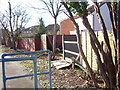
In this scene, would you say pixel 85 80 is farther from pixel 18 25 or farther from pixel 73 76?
pixel 18 25

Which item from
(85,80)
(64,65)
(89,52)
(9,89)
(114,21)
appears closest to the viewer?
(114,21)

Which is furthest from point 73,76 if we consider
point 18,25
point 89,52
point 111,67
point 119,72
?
point 18,25

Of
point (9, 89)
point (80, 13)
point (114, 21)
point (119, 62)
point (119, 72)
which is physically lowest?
point (9, 89)

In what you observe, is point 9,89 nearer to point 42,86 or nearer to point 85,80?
point 42,86

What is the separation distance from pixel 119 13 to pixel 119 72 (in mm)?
1465

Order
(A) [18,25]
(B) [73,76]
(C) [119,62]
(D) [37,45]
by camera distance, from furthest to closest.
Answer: (A) [18,25]
(D) [37,45]
(B) [73,76]
(C) [119,62]

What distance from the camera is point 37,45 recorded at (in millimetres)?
14102

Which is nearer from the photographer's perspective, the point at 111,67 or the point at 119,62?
the point at 119,62

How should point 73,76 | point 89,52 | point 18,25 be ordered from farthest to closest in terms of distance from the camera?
point 18,25 → point 89,52 → point 73,76

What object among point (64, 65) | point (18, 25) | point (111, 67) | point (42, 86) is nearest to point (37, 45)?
point (18, 25)

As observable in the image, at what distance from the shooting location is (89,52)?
18.2 feet

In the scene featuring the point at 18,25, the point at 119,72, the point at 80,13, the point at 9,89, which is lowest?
the point at 9,89

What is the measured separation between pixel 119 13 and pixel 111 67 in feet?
4.76

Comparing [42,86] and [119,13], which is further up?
[119,13]
